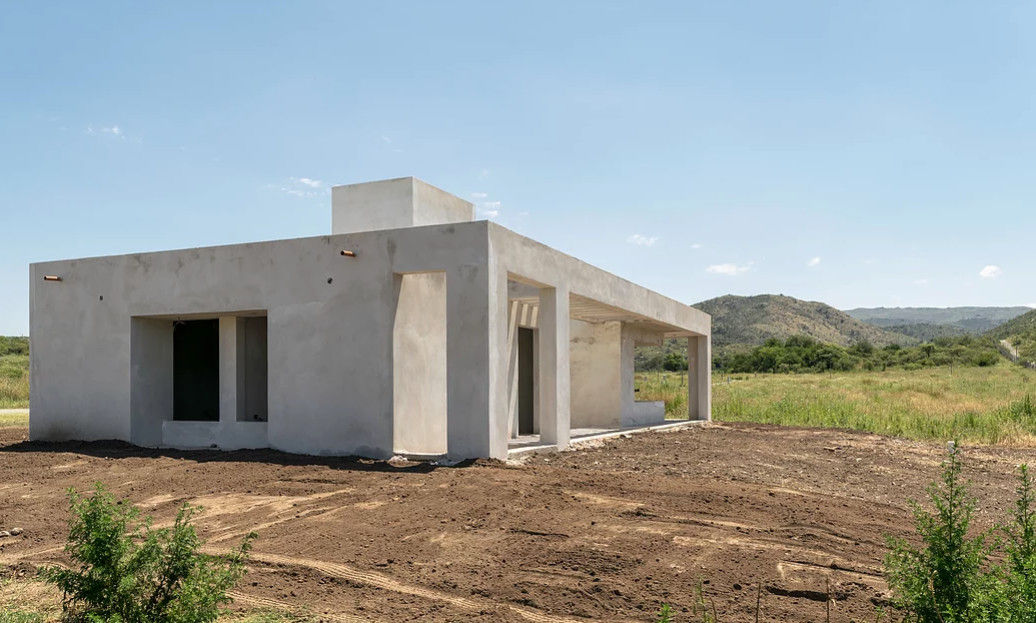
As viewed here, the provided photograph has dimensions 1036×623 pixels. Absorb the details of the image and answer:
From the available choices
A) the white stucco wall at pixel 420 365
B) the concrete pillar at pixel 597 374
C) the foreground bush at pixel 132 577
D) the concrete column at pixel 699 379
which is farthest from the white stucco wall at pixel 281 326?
the concrete column at pixel 699 379

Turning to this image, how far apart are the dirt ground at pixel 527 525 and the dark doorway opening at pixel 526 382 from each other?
6.29 meters

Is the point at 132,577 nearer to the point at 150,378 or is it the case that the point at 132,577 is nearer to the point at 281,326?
the point at 281,326

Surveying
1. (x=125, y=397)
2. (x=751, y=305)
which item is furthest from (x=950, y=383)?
(x=751, y=305)

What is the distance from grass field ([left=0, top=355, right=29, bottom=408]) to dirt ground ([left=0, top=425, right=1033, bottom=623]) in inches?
800

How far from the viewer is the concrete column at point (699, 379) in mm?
25219

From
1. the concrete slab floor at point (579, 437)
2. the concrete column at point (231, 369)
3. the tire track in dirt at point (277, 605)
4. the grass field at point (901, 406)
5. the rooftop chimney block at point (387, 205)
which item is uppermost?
the rooftop chimney block at point (387, 205)

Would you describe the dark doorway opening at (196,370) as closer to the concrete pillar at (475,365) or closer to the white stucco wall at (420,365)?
the white stucco wall at (420,365)

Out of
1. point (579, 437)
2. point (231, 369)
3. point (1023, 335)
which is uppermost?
point (231, 369)

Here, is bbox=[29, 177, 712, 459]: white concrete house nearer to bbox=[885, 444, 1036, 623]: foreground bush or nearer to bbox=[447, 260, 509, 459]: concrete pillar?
bbox=[447, 260, 509, 459]: concrete pillar

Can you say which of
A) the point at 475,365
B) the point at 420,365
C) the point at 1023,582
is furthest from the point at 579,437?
the point at 1023,582

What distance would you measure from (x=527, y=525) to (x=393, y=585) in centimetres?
193

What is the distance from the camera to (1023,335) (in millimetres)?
77312

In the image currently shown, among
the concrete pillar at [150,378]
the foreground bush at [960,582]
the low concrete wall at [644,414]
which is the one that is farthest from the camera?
the low concrete wall at [644,414]

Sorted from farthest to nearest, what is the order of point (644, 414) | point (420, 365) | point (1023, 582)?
1. point (644, 414)
2. point (420, 365)
3. point (1023, 582)
